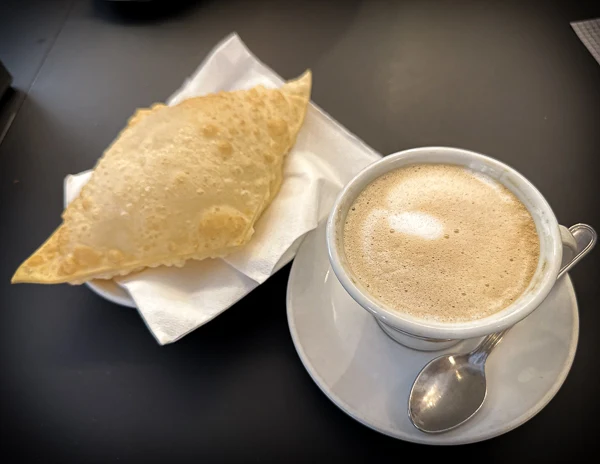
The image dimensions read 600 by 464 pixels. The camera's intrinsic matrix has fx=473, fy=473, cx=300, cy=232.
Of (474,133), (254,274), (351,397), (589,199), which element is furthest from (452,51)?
(351,397)

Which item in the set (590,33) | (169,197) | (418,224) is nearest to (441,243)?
(418,224)

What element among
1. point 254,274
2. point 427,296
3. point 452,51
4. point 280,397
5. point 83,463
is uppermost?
point 452,51

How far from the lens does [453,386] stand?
60cm

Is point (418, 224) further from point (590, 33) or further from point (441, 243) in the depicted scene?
point (590, 33)

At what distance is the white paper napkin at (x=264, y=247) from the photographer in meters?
0.67

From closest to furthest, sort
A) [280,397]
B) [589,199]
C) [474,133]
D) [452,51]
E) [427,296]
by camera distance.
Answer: [427,296]
[280,397]
[589,199]
[474,133]
[452,51]

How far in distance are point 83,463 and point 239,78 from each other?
2.33 feet

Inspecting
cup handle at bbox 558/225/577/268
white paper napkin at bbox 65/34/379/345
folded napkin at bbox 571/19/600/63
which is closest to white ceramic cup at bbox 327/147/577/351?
cup handle at bbox 558/225/577/268

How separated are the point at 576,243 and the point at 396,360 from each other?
27 centimetres

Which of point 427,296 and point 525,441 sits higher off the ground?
point 427,296

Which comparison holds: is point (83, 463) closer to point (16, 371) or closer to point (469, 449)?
→ point (16, 371)

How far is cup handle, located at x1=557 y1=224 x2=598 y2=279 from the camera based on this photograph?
22.8 inches

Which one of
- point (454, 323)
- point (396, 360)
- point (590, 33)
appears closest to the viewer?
point (454, 323)

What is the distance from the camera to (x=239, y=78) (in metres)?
0.94
